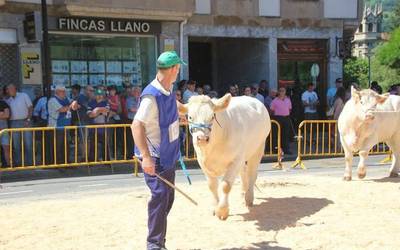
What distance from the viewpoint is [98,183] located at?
43.8ft

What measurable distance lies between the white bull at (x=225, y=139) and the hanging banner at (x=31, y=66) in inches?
422

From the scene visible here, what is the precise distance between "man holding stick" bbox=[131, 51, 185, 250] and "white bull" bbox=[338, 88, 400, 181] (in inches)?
235

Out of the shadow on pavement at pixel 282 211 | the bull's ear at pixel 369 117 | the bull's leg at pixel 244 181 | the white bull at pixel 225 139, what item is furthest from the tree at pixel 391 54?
the bull's leg at pixel 244 181

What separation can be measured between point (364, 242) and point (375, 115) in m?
5.18

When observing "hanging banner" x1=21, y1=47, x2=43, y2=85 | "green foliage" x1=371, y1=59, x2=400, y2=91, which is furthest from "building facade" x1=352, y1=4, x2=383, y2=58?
"hanging banner" x1=21, y1=47, x2=43, y2=85

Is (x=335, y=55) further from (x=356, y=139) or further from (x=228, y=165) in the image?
(x=228, y=165)

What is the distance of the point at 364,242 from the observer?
23.1 feet

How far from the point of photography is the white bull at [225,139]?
7203mm

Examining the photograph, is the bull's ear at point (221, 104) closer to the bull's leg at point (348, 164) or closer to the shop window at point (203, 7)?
the bull's leg at point (348, 164)

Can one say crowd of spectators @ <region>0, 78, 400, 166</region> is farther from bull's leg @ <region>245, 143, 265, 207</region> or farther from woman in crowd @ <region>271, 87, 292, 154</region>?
bull's leg @ <region>245, 143, 265, 207</region>

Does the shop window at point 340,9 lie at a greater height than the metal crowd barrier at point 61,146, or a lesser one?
greater

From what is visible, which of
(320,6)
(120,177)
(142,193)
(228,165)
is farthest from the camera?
(320,6)

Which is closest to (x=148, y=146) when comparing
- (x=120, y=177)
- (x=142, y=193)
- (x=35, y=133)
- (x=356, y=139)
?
(x=142, y=193)

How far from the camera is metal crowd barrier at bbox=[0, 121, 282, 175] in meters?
14.6
